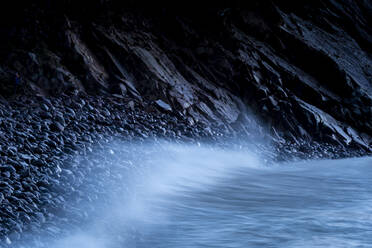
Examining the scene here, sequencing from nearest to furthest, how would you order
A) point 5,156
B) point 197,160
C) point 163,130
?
point 5,156, point 197,160, point 163,130

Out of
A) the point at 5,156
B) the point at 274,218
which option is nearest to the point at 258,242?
the point at 274,218

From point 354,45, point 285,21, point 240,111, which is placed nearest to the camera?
point 240,111

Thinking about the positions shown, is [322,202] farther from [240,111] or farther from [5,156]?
[240,111]

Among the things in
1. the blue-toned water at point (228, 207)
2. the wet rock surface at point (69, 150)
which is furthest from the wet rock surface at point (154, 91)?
the blue-toned water at point (228, 207)

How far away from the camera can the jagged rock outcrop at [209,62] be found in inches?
Result: 508

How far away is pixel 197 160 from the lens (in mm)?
10789

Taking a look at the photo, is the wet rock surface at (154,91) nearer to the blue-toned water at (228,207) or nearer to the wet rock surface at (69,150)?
the wet rock surface at (69,150)

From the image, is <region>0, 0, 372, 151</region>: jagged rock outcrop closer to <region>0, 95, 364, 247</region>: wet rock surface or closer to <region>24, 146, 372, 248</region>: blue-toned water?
<region>0, 95, 364, 247</region>: wet rock surface

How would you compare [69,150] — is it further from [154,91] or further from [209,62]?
[209,62]

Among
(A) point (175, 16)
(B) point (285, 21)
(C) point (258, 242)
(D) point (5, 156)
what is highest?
(B) point (285, 21)

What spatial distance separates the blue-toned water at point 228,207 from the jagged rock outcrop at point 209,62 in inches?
132

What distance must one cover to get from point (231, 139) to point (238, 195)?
4462mm

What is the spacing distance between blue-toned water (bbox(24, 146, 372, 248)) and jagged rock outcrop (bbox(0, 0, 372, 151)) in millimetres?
3360

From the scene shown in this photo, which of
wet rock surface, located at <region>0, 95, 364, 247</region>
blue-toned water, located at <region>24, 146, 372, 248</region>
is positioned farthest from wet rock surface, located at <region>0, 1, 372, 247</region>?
blue-toned water, located at <region>24, 146, 372, 248</region>
